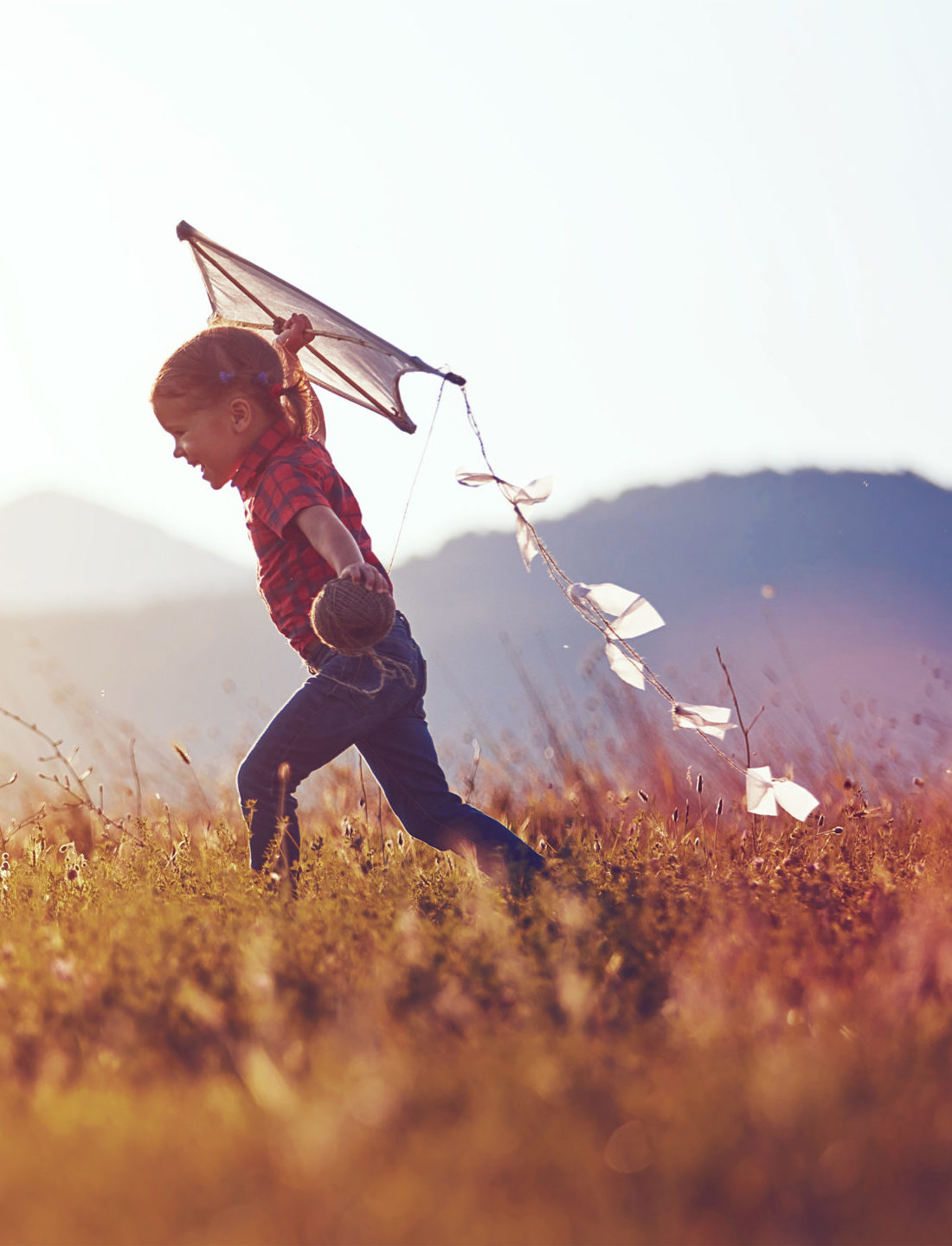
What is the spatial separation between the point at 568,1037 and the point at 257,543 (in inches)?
80.1

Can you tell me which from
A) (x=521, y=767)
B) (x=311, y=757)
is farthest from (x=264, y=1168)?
(x=521, y=767)

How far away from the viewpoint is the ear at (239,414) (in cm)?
325

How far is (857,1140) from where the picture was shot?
1.38 meters

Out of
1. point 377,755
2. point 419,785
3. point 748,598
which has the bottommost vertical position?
point 748,598

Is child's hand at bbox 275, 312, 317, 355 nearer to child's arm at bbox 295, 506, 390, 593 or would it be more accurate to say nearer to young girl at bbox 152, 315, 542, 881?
young girl at bbox 152, 315, 542, 881

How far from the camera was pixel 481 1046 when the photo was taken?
1774 millimetres

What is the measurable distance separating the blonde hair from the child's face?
0.10 feet

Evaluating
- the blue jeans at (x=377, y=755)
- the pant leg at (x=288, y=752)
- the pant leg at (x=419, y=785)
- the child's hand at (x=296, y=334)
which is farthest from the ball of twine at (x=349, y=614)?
the child's hand at (x=296, y=334)

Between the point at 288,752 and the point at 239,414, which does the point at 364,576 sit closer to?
the point at 288,752

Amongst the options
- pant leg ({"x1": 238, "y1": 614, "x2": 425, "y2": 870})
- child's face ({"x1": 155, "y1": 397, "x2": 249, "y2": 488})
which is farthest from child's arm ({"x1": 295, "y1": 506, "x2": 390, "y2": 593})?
child's face ({"x1": 155, "y1": 397, "x2": 249, "y2": 488})

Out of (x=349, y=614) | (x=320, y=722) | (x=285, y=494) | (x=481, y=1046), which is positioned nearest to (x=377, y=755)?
(x=320, y=722)

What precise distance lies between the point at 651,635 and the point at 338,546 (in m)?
10.3

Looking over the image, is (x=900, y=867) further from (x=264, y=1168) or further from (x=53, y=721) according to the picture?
(x=53, y=721)

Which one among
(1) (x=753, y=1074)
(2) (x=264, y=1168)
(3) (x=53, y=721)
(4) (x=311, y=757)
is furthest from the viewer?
(3) (x=53, y=721)
